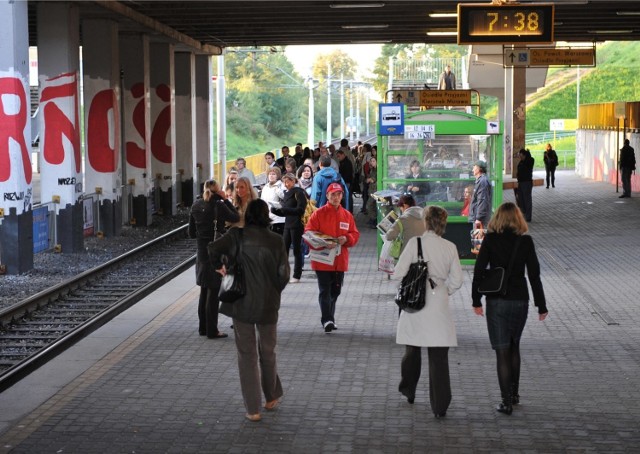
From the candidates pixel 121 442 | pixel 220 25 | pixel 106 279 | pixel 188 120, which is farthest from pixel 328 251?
pixel 188 120

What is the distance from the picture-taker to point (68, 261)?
21812 mm

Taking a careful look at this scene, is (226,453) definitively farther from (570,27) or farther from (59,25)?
(570,27)

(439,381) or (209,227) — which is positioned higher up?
(209,227)

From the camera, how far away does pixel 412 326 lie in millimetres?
9297

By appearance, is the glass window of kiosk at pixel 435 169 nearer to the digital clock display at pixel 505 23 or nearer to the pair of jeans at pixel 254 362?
the digital clock display at pixel 505 23

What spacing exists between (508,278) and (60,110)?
15.2 metres

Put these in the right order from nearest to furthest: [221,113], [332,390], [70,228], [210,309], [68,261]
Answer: [332,390]
[210,309]
[68,261]
[70,228]
[221,113]

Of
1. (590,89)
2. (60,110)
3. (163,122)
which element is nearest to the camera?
(60,110)

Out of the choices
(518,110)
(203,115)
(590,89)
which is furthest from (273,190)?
(590,89)

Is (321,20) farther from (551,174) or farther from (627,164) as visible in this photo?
(551,174)

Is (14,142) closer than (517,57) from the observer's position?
Yes

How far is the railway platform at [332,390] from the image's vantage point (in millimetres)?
8609

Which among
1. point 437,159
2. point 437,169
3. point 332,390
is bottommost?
point 332,390

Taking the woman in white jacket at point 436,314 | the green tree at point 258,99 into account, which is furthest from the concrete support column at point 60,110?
the green tree at point 258,99
